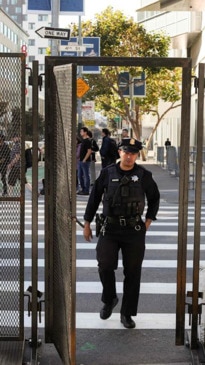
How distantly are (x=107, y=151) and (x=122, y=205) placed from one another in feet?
42.5

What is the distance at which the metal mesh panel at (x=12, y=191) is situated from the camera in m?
5.26

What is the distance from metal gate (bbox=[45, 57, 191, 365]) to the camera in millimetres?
4867

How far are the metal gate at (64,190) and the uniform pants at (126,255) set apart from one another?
2.27 ft

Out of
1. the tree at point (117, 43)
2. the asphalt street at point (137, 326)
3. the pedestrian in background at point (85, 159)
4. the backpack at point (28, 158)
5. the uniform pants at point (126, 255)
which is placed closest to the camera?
the backpack at point (28, 158)

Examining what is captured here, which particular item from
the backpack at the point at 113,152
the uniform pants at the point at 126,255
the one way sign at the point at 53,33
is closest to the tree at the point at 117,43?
the backpack at the point at 113,152

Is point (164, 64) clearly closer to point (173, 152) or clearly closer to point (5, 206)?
point (5, 206)

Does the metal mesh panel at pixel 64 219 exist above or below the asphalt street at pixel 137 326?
above

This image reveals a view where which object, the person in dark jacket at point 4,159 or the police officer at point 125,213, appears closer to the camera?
the person in dark jacket at point 4,159

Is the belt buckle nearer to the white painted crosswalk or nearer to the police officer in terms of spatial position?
the police officer

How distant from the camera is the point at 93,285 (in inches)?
328

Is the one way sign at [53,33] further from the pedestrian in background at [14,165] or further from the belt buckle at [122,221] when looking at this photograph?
the pedestrian in background at [14,165]

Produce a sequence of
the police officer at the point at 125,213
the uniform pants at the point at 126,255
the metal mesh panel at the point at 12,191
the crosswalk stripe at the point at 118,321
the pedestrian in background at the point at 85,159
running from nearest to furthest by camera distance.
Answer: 1. the metal mesh panel at the point at 12,191
2. the police officer at the point at 125,213
3. the uniform pants at the point at 126,255
4. the crosswalk stripe at the point at 118,321
5. the pedestrian in background at the point at 85,159

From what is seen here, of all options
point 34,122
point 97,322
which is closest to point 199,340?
point 97,322

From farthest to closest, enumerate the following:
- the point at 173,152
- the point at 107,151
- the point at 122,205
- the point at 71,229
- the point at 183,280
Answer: the point at 173,152 → the point at 107,151 → the point at 122,205 → the point at 183,280 → the point at 71,229
